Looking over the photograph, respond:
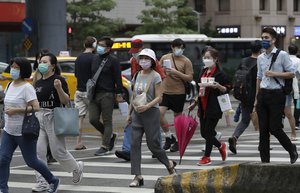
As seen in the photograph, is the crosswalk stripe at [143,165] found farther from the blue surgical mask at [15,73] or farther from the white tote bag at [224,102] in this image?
the blue surgical mask at [15,73]

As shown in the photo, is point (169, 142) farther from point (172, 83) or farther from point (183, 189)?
point (183, 189)

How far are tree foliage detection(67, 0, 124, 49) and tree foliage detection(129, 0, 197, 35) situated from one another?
3.80m

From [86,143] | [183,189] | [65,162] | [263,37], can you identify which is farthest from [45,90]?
[86,143]

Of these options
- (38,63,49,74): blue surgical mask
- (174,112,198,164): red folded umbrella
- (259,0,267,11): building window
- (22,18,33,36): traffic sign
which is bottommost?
(174,112,198,164): red folded umbrella

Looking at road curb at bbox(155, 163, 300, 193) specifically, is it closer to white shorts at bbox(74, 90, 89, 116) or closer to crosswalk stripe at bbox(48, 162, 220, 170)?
crosswalk stripe at bbox(48, 162, 220, 170)

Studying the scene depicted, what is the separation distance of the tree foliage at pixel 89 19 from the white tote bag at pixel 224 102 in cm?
3664

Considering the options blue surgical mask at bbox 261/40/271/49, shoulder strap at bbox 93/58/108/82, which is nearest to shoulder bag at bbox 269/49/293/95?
blue surgical mask at bbox 261/40/271/49

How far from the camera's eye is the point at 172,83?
13164 mm

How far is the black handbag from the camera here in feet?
29.2

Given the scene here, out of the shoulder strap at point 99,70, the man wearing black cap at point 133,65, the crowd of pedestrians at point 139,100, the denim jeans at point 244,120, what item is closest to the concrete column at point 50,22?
the crowd of pedestrians at point 139,100

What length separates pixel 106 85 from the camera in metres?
13.0

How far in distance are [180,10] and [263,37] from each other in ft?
150

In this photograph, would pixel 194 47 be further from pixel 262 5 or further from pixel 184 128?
pixel 262 5

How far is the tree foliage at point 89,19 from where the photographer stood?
48344 millimetres
